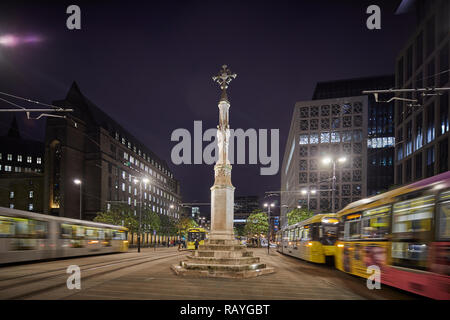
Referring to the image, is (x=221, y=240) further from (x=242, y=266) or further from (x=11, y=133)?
(x=11, y=133)

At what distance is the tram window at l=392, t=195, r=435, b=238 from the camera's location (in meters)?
8.52

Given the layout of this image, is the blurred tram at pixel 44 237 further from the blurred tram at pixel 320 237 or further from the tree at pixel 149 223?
the tree at pixel 149 223

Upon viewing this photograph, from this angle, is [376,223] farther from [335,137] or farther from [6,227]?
[335,137]

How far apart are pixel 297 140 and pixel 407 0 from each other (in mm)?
37485

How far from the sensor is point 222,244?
1540cm

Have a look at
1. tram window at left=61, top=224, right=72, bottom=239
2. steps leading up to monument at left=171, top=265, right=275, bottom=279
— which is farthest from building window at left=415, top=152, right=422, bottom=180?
tram window at left=61, top=224, right=72, bottom=239

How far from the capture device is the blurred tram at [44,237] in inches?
684

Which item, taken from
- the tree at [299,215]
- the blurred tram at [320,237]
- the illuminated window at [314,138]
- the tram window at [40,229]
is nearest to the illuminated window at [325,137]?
the illuminated window at [314,138]

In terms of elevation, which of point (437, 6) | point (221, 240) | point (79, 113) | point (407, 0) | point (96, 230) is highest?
point (407, 0)

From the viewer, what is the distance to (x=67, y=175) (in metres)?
61.2

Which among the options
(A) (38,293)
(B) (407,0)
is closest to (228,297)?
(A) (38,293)

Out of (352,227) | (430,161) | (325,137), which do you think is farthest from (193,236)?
(325,137)

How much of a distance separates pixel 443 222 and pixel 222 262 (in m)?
8.89

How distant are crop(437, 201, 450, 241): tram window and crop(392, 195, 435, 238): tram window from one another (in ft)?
1.07
